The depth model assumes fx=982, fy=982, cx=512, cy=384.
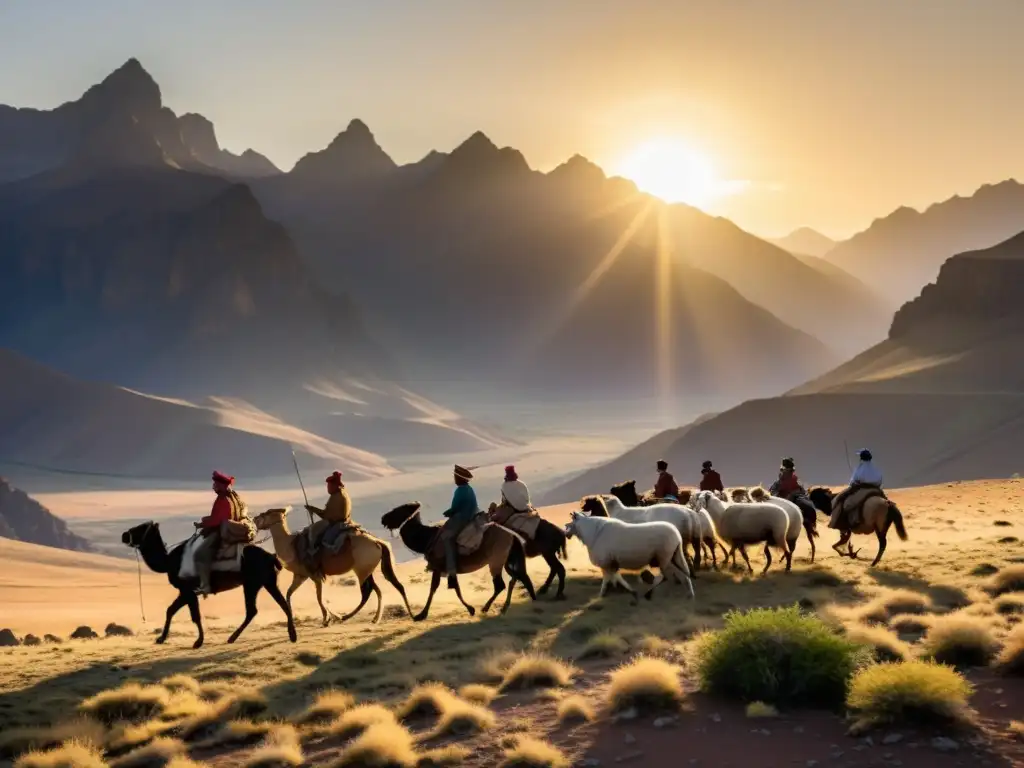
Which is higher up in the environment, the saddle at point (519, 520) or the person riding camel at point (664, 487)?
the person riding camel at point (664, 487)

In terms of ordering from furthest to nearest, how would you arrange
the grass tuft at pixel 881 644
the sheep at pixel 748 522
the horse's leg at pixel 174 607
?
1. the sheep at pixel 748 522
2. the horse's leg at pixel 174 607
3. the grass tuft at pixel 881 644

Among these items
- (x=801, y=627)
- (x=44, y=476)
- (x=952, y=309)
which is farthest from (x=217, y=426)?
(x=801, y=627)

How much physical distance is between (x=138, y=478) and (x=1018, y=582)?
118548 millimetres

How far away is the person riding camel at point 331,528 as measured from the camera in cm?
1681

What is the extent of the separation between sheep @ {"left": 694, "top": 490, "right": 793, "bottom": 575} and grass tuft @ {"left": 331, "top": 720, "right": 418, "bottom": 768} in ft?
36.5

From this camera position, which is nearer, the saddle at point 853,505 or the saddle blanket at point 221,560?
the saddle blanket at point 221,560

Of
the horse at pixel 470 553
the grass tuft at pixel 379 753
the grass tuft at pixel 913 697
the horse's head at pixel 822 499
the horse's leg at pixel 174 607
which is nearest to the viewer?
the grass tuft at pixel 913 697

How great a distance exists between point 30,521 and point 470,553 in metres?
63.1

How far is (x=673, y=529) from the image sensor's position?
55.1ft

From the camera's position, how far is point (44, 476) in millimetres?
118938

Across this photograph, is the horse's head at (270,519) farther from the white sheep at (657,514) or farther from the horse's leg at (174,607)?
the white sheep at (657,514)

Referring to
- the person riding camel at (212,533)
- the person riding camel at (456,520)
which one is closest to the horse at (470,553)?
the person riding camel at (456,520)

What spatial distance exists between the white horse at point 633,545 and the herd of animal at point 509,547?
2 cm

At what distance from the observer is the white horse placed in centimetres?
1669
